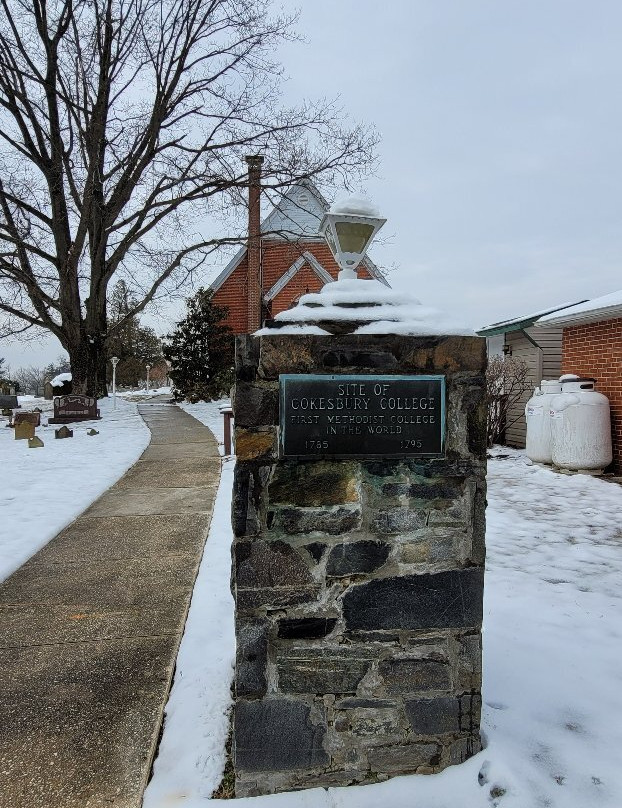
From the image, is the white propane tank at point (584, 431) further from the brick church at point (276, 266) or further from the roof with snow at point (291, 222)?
the roof with snow at point (291, 222)

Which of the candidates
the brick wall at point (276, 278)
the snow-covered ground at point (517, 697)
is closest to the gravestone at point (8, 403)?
the brick wall at point (276, 278)

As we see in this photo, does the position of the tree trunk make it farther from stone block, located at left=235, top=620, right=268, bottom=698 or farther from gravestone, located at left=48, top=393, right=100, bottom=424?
stone block, located at left=235, top=620, right=268, bottom=698

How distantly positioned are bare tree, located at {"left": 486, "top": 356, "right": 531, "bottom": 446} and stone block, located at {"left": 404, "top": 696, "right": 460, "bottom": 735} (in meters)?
9.21

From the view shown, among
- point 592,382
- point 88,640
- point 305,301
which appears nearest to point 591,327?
point 592,382

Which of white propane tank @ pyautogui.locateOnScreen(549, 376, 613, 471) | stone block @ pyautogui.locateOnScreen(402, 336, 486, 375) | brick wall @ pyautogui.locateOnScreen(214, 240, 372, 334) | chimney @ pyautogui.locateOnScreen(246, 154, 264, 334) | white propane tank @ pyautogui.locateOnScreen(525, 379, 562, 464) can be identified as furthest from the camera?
brick wall @ pyautogui.locateOnScreen(214, 240, 372, 334)

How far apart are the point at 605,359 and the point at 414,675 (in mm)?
7463

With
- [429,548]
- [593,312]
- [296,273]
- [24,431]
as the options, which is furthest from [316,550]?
[296,273]

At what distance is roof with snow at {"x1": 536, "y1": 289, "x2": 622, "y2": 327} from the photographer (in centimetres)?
746

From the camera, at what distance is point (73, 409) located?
49.9 feet

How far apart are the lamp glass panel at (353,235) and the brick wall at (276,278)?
1524 cm

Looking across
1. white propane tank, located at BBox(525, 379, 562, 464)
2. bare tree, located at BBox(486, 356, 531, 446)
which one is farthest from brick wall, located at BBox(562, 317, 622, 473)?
bare tree, located at BBox(486, 356, 531, 446)

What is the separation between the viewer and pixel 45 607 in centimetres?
342

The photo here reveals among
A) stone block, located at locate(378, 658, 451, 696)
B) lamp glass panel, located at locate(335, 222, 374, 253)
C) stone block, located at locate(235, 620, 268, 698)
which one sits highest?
lamp glass panel, located at locate(335, 222, 374, 253)

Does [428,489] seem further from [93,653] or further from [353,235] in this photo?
[93,653]
